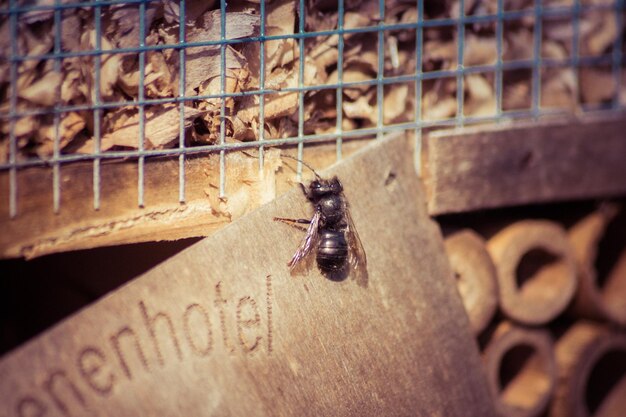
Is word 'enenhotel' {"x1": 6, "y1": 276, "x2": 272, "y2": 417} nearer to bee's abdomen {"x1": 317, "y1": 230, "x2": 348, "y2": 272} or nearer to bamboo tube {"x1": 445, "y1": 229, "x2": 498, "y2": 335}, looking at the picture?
bee's abdomen {"x1": 317, "y1": 230, "x2": 348, "y2": 272}

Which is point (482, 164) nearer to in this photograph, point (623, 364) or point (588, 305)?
point (588, 305)

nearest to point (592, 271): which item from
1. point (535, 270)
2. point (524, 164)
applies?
point (535, 270)

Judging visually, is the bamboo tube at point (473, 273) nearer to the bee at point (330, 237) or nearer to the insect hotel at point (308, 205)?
the insect hotel at point (308, 205)

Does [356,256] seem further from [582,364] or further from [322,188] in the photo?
[582,364]

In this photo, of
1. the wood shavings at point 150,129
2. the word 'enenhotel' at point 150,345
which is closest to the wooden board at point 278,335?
the word 'enenhotel' at point 150,345

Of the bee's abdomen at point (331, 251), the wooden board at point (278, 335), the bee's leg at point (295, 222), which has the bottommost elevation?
the wooden board at point (278, 335)

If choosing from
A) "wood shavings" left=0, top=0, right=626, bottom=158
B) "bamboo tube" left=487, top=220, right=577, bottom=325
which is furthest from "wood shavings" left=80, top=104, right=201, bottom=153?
"bamboo tube" left=487, top=220, right=577, bottom=325
